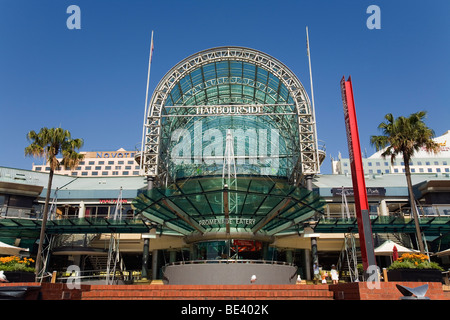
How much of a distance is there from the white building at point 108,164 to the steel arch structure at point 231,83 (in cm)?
10606

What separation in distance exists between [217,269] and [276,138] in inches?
1268

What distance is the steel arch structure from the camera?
125 ft

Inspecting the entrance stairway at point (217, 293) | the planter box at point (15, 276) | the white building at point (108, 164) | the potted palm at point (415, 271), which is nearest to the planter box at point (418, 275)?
the potted palm at point (415, 271)

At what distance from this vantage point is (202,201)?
25766 millimetres

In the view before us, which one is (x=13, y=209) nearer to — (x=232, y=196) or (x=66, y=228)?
(x=66, y=228)

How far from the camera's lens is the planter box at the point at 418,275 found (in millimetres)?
13398

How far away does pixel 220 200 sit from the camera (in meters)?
26.5

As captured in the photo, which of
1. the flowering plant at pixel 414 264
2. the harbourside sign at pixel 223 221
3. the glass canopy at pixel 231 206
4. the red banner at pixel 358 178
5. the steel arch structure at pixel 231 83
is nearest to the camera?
the flowering plant at pixel 414 264

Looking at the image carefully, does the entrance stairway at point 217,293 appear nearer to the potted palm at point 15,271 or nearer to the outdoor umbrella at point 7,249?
the potted palm at point 15,271

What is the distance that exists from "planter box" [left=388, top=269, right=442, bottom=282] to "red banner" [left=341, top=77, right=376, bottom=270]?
960mm

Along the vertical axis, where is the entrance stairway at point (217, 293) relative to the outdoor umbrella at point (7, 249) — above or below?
below

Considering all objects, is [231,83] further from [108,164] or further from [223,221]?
[108,164]
